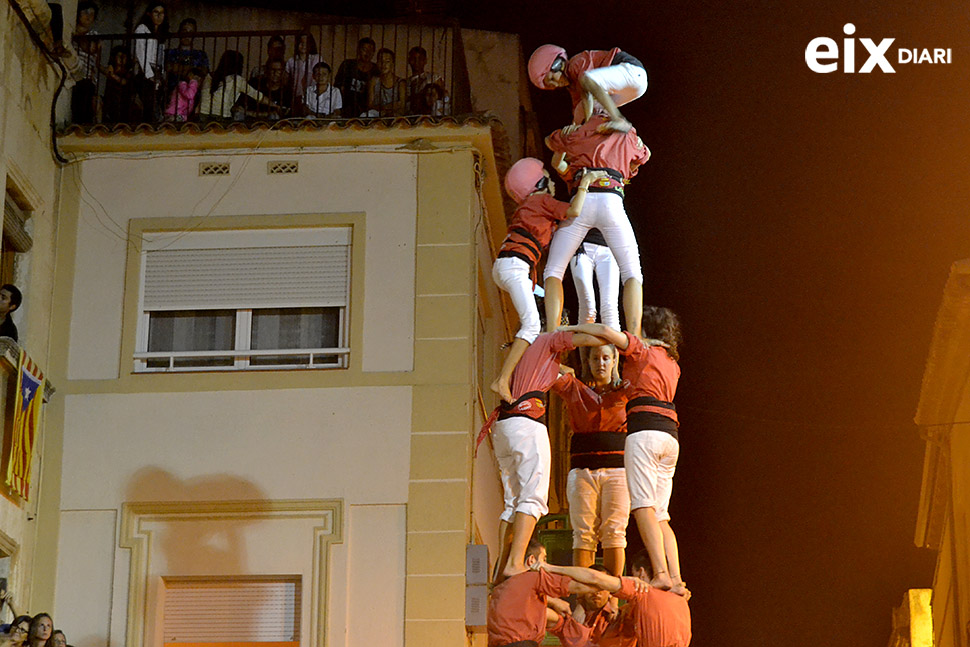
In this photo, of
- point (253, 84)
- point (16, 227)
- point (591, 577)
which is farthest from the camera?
point (253, 84)

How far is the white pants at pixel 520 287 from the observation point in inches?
659

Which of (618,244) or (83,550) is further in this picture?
(83,550)

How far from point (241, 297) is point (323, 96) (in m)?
2.62

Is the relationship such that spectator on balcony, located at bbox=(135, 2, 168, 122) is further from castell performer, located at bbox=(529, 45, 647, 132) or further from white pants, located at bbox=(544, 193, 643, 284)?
white pants, located at bbox=(544, 193, 643, 284)

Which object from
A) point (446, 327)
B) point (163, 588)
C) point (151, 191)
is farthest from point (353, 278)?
point (163, 588)

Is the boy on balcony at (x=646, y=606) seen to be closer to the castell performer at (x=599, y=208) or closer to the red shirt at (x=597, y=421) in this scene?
the red shirt at (x=597, y=421)

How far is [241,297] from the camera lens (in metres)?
19.8

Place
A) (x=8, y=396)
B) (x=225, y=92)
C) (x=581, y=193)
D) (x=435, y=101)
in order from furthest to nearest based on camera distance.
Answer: (x=225, y=92) < (x=435, y=101) < (x=8, y=396) < (x=581, y=193)

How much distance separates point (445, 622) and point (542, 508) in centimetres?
266

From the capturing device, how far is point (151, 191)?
20.0 m

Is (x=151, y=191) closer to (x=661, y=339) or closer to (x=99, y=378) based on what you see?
(x=99, y=378)

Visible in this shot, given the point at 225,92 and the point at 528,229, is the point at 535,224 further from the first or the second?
the point at 225,92

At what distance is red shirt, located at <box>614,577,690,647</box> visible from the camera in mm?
15461

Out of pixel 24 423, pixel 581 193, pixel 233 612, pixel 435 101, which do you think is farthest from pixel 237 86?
pixel 233 612
